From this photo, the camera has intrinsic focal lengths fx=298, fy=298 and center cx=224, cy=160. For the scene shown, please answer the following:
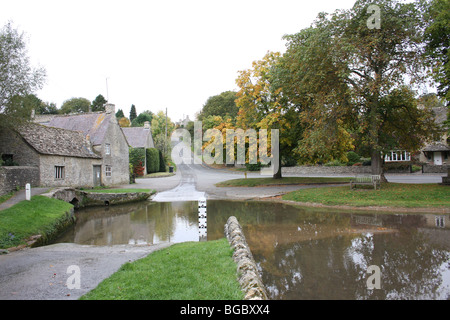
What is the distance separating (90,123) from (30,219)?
2055 centimetres

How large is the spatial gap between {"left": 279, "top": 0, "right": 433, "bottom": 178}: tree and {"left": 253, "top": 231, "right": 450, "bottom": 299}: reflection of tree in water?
33.7 feet

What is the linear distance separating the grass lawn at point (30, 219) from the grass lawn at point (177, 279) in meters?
Answer: 6.06

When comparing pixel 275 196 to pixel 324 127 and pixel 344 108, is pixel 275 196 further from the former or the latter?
pixel 344 108

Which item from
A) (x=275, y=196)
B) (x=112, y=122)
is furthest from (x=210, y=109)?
(x=275, y=196)

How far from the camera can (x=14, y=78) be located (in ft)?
55.0

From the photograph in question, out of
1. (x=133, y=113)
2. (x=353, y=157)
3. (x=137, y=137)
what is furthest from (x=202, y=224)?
(x=133, y=113)

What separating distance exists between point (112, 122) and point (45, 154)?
35.1 feet

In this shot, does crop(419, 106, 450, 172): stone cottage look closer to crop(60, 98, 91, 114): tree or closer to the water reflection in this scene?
the water reflection

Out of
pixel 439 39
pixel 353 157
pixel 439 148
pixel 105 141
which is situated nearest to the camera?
pixel 439 39

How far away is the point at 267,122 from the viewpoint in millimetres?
24703

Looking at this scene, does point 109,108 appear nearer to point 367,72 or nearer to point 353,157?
point 367,72

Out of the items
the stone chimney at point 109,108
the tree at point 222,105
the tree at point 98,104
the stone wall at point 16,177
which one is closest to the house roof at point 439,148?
the tree at point 222,105

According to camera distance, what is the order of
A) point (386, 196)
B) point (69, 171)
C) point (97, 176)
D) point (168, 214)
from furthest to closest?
point (97, 176) < point (69, 171) < point (168, 214) < point (386, 196)
